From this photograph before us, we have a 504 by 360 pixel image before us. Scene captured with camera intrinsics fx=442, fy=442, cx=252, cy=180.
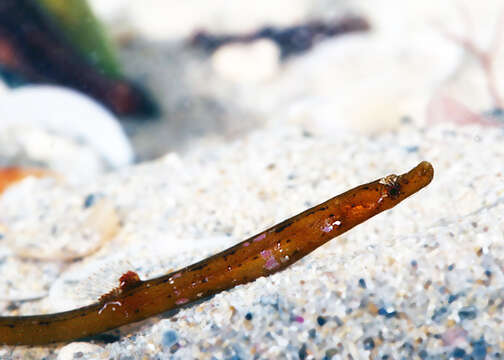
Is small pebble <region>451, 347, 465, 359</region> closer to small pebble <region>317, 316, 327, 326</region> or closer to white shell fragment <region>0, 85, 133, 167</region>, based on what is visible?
small pebble <region>317, 316, 327, 326</region>

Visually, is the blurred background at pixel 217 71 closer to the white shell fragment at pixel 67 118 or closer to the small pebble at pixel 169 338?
the white shell fragment at pixel 67 118

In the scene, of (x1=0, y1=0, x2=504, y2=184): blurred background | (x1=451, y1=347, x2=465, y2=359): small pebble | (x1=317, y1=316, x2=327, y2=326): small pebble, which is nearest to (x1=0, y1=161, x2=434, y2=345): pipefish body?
(x1=317, y1=316, x2=327, y2=326): small pebble

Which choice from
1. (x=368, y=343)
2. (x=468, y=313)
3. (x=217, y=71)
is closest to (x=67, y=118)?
(x=217, y=71)

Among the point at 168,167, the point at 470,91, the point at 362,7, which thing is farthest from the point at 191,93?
the point at 470,91

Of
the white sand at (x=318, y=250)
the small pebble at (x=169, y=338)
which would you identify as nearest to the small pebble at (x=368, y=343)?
the white sand at (x=318, y=250)

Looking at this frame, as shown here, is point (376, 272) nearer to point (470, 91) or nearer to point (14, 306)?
point (14, 306)

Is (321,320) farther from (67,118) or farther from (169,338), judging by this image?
(67,118)
